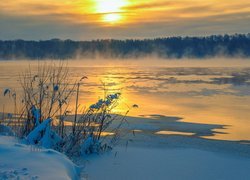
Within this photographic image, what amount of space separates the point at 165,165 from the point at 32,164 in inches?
101

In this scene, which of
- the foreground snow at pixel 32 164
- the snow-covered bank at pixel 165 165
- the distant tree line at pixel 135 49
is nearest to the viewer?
the foreground snow at pixel 32 164

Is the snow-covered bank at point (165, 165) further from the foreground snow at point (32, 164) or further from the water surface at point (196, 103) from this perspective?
the water surface at point (196, 103)

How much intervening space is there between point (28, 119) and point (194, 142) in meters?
3.06

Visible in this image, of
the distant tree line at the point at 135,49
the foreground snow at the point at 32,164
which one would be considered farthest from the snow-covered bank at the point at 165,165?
the distant tree line at the point at 135,49

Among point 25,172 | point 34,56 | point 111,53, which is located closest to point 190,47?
point 111,53

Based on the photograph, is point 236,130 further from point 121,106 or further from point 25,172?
point 25,172

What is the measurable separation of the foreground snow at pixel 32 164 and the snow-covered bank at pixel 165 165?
0.77 metres

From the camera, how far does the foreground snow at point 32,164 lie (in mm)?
3635

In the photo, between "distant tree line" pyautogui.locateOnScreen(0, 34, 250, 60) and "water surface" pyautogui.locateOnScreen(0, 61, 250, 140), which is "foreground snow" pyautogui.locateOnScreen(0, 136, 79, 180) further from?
"distant tree line" pyautogui.locateOnScreen(0, 34, 250, 60)

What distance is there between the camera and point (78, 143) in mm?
6699

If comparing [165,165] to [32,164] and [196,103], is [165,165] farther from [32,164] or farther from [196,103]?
[196,103]

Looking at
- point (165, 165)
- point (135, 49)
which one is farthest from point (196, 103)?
point (135, 49)

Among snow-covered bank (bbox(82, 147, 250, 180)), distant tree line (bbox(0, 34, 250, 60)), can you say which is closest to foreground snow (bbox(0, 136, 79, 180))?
snow-covered bank (bbox(82, 147, 250, 180))

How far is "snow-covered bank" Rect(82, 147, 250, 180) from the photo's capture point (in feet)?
18.1
